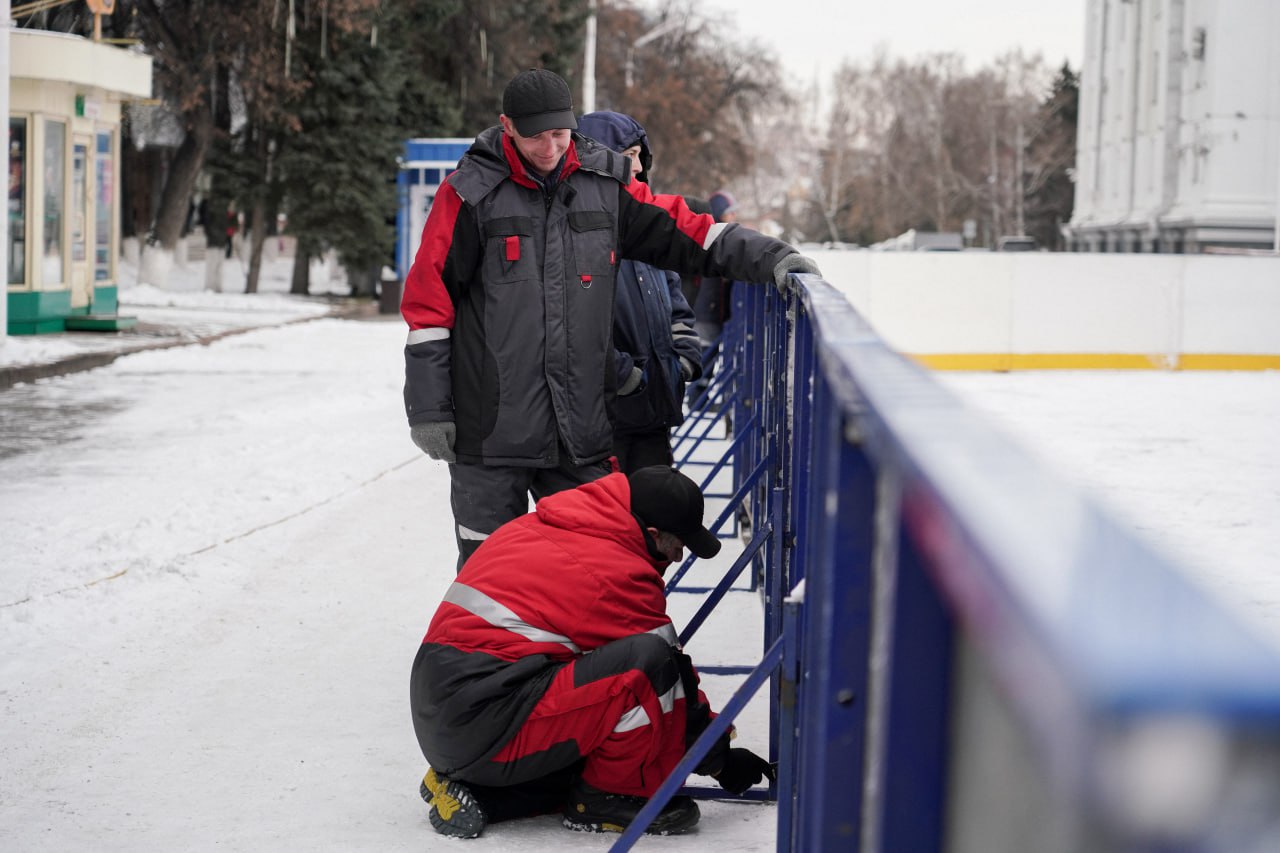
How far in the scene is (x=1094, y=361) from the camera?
65.5ft

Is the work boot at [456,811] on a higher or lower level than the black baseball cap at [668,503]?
lower

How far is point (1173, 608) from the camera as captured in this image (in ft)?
2.02

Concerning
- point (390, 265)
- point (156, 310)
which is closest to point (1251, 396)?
point (156, 310)

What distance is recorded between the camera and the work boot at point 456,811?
3.57m

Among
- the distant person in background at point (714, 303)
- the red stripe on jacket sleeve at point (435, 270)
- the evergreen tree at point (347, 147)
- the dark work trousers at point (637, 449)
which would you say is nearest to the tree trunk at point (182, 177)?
the evergreen tree at point (347, 147)

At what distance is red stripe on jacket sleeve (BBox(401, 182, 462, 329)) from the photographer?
4.16m

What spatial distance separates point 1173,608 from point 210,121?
28707 millimetres

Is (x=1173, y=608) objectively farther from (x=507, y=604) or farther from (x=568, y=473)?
(x=568, y=473)

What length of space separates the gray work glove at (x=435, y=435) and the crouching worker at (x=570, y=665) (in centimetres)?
65

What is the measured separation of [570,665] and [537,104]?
1437 millimetres

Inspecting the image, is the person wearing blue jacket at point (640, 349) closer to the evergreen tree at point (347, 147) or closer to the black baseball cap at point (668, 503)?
the black baseball cap at point (668, 503)

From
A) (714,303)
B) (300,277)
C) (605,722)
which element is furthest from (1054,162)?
(605,722)

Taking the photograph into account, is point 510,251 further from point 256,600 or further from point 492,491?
point 256,600

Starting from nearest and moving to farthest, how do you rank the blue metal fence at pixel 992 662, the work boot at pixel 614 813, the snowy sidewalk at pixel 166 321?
the blue metal fence at pixel 992 662 < the work boot at pixel 614 813 < the snowy sidewalk at pixel 166 321
